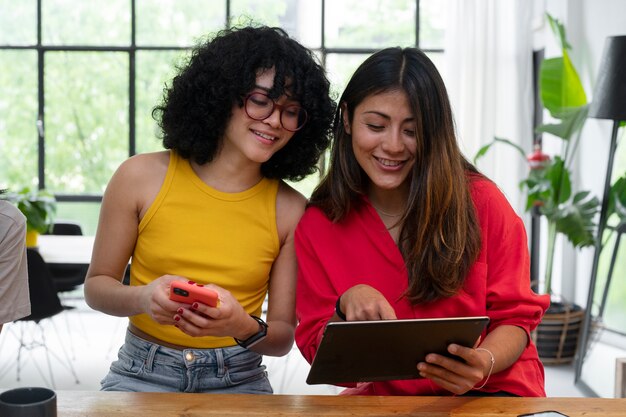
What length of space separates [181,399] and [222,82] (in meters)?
0.82

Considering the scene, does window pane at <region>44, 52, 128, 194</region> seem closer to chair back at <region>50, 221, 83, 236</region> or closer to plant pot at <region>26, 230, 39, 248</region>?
chair back at <region>50, 221, 83, 236</region>

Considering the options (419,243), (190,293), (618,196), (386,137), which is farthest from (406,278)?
(618,196)

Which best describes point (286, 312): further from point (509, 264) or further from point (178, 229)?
point (509, 264)

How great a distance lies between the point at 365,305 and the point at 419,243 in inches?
10.1

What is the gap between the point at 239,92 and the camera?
199 cm

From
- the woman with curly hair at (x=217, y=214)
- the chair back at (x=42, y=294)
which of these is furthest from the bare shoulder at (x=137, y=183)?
the chair back at (x=42, y=294)

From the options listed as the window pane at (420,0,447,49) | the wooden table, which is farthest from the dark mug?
the window pane at (420,0,447,49)

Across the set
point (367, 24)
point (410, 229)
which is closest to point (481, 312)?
point (410, 229)

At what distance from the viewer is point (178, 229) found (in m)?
1.99

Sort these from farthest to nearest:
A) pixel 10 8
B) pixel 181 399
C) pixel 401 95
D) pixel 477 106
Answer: pixel 10 8
pixel 477 106
pixel 401 95
pixel 181 399

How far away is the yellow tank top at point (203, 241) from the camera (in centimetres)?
198

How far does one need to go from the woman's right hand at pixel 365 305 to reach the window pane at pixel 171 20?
555 cm

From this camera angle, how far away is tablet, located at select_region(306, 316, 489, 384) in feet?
4.72

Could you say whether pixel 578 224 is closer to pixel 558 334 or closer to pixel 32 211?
pixel 558 334
